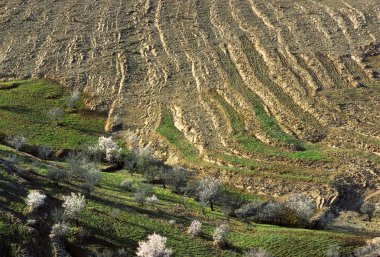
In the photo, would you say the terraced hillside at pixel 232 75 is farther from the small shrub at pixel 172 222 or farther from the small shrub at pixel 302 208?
the small shrub at pixel 172 222

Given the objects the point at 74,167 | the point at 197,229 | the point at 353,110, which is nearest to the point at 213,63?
the point at 353,110

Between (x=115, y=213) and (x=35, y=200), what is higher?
(x=35, y=200)

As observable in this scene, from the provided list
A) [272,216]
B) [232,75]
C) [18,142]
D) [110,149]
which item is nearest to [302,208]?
[272,216]

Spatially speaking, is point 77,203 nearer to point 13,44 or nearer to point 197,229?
point 197,229

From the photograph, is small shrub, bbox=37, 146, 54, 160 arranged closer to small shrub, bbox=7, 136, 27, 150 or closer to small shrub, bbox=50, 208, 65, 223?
small shrub, bbox=7, 136, 27, 150

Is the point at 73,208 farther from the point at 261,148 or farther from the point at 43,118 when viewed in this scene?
the point at 43,118
